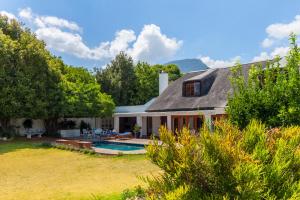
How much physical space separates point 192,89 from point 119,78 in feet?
73.0

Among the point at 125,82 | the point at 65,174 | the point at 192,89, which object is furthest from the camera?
the point at 125,82

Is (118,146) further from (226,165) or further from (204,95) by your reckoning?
→ (226,165)

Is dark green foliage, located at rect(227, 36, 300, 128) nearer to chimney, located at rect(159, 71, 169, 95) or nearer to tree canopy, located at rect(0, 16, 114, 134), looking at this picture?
tree canopy, located at rect(0, 16, 114, 134)

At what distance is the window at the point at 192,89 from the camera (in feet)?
115

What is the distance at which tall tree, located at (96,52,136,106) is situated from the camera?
183 ft

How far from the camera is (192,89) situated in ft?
117

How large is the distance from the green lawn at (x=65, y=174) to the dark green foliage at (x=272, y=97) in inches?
183

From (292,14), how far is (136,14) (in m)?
14.6

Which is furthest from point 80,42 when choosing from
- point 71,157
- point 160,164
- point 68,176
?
point 160,164

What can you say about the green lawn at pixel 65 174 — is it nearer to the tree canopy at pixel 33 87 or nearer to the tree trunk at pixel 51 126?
the tree canopy at pixel 33 87

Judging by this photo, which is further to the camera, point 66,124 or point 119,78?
point 119,78

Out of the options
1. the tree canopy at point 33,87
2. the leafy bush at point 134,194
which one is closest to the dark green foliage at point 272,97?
the leafy bush at point 134,194

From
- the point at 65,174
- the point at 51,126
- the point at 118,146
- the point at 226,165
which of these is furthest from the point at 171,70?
the point at 226,165

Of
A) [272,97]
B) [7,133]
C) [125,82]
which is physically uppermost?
[125,82]
